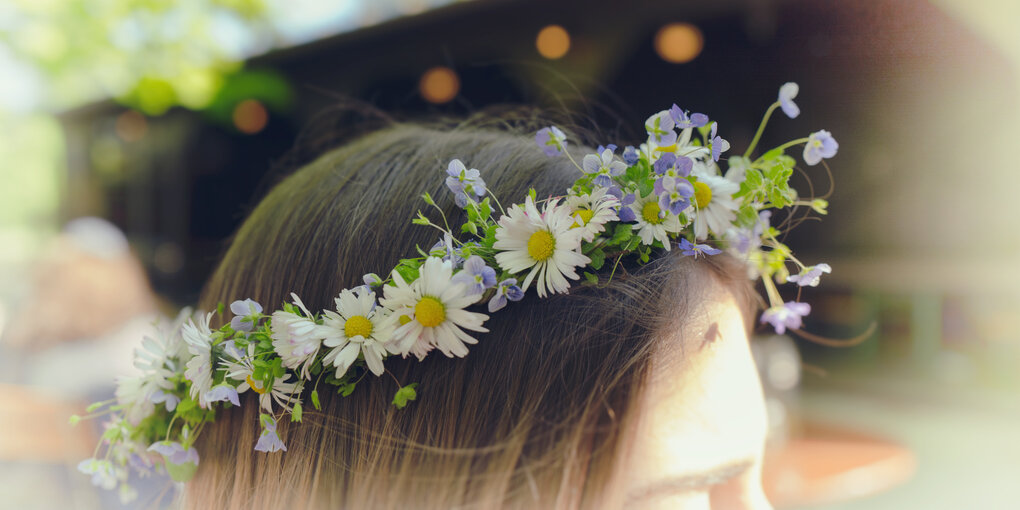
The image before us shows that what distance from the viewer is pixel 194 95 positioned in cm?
518

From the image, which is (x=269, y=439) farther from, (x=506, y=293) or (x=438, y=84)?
(x=438, y=84)

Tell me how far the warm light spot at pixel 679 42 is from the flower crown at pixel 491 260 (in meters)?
1.48

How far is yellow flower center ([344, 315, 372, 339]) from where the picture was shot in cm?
75

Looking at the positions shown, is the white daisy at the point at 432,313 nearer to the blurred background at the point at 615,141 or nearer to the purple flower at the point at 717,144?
the purple flower at the point at 717,144

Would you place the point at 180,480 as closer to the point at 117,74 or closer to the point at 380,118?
the point at 380,118

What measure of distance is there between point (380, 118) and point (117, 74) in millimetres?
5085

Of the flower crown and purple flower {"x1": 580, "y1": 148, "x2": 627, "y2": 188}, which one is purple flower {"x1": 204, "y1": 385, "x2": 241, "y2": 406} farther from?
purple flower {"x1": 580, "y1": 148, "x2": 627, "y2": 188}

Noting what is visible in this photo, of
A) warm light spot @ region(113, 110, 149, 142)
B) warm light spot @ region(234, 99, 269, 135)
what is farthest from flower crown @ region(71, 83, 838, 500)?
warm light spot @ region(113, 110, 149, 142)

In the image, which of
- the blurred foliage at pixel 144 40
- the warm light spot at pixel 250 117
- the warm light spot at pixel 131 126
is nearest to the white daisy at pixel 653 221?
the warm light spot at pixel 250 117

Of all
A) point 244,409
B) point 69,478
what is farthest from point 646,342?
point 69,478

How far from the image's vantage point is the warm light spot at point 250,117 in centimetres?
Answer: 511

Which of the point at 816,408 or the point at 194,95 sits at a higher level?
the point at 194,95

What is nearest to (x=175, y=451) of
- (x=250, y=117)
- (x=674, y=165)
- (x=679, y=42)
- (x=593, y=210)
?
(x=593, y=210)

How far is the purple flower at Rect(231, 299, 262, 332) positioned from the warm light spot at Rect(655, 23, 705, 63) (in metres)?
1.77
